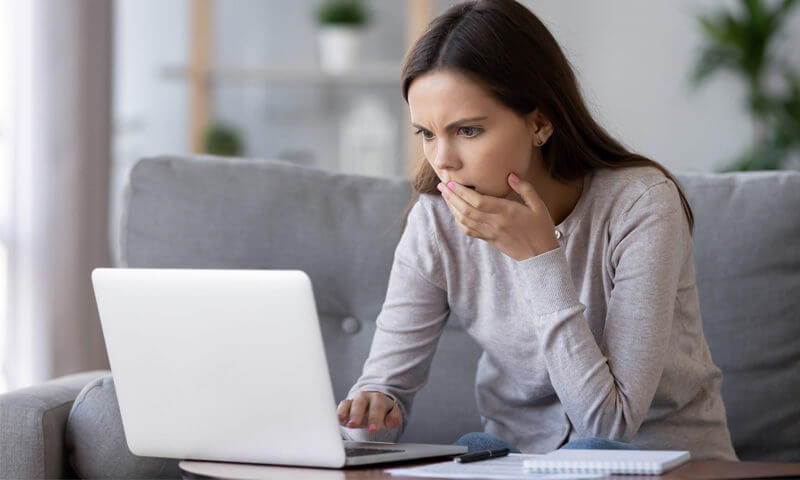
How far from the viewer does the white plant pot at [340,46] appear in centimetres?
391

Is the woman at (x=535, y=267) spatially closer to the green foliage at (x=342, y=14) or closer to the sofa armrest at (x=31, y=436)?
the sofa armrest at (x=31, y=436)

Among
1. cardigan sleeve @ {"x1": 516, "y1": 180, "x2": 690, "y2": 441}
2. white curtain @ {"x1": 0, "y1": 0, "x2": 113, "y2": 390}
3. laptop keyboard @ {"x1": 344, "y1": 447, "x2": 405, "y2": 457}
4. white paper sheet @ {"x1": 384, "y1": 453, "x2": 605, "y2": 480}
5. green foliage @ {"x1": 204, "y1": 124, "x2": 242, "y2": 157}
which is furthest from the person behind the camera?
green foliage @ {"x1": 204, "y1": 124, "x2": 242, "y2": 157}

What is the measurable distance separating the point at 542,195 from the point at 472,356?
0.45 meters

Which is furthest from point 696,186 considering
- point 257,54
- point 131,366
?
point 257,54

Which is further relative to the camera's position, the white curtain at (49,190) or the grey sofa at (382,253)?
the white curtain at (49,190)

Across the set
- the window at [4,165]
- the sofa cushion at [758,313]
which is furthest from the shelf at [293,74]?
the sofa cushion at [758,313]

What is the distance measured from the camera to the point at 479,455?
96 cm

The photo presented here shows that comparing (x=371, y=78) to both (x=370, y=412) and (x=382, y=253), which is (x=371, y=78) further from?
(x=370, y=412)

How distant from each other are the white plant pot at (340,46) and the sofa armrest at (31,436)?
2.81m

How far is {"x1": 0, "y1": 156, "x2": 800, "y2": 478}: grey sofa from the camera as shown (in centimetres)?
161

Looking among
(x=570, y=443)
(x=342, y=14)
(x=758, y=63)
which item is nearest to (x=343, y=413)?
(x=570, y=443)

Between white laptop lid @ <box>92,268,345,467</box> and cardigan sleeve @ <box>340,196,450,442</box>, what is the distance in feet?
1.28

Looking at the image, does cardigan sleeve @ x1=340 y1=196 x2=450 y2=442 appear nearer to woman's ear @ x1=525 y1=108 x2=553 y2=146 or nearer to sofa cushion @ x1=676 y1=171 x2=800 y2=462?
woman's ear @ x1=525 y1=108 x2=553 y2=146

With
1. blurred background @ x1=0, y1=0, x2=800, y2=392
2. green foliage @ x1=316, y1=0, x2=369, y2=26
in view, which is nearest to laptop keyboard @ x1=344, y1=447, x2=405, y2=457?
blurred background @ x1=0, y1=0, x2=800, y2=392
